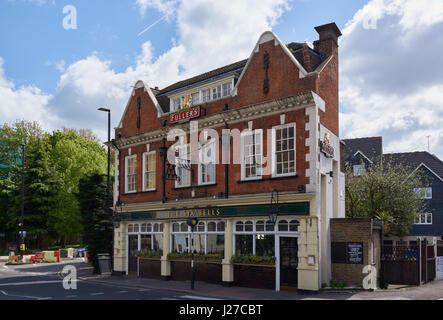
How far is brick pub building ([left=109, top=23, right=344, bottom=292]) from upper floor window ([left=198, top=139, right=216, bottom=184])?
5 centimetres

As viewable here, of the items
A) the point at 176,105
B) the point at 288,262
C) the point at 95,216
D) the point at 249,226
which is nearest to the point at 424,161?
the point at 176,105

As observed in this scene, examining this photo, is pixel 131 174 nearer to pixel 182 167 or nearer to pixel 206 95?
pixel 182 167

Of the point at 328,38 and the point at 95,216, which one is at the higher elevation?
the point at 328,38

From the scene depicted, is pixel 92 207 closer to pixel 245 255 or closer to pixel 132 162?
pixel 132 162

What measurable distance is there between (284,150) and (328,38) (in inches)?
246

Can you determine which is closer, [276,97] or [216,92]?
[276,97]

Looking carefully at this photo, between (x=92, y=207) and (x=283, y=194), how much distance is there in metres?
16.3

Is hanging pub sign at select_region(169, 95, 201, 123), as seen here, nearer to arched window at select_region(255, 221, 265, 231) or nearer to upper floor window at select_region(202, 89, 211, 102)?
upper floor window at select_region(202, 89, 211, 102)

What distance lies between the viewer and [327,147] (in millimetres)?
18812

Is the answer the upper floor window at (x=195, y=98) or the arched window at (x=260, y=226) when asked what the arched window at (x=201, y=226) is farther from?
the upper floor window at (x=195, y=98)

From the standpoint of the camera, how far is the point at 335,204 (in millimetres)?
20391

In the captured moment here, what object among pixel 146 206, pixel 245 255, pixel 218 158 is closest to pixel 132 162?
pixel 146 206

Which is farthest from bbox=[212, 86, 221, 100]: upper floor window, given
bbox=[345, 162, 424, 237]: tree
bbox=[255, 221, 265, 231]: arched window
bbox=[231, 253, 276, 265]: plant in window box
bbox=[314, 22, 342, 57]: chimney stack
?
bbox=[345, 162, 424, 237]: tree

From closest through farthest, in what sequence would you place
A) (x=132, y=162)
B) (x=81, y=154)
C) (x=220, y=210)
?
(x=220, y=210), (x=132, y=162), (x=81, y=154)
